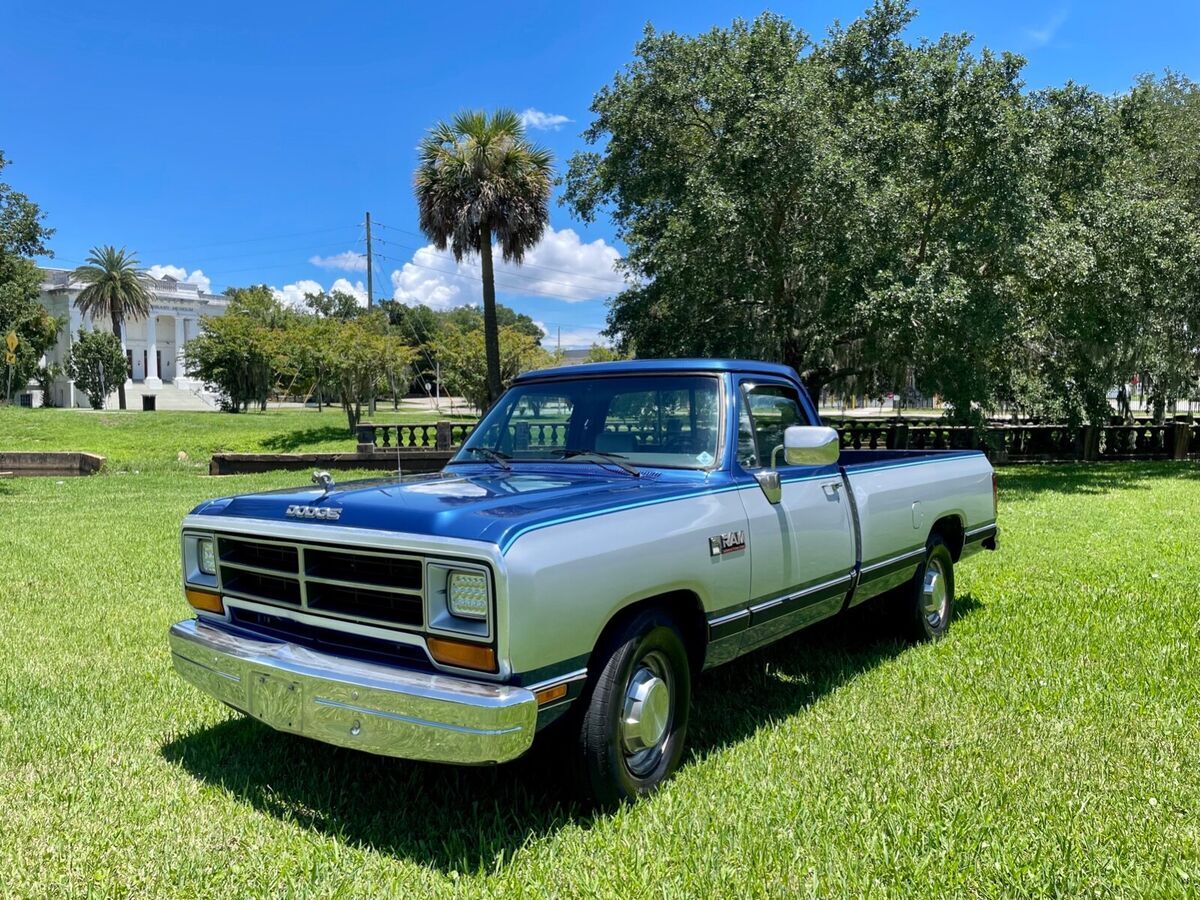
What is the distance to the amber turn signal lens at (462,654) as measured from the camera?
2854 millimetres

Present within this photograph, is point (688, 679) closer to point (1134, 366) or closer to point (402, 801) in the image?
point (402, 801)

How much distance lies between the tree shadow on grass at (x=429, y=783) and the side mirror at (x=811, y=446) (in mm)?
1391

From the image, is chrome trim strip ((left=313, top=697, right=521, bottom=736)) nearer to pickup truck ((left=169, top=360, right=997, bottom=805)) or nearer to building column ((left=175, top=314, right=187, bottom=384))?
pickup truck ((left=169, top=360, right=997, bottom=805))

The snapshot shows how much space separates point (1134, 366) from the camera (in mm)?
19703

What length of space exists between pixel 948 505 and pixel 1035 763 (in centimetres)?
222

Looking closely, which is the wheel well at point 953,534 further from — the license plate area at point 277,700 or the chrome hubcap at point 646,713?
the license plate area at point 277,700

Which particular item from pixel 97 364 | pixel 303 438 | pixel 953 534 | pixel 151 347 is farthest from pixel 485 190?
pixel 151 347

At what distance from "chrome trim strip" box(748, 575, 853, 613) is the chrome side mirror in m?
0.47

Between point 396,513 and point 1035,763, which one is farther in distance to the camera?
point 1035,763

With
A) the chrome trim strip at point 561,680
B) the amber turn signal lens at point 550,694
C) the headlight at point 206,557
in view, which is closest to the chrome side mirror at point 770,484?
the chrome trim strip at point 561,680

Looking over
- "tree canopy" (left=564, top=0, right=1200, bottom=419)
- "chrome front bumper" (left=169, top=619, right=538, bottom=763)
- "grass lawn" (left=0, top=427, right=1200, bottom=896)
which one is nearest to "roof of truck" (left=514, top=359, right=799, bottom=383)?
"grass lawn" (left=0, top=427, right=1200, bottom=896)

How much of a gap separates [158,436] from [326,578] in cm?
2829

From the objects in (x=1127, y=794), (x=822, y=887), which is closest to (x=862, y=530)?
(x=1127, y=794)

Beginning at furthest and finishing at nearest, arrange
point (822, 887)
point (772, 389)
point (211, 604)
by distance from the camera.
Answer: point (772, 389)
point (211, 604)
point (822, 887)
